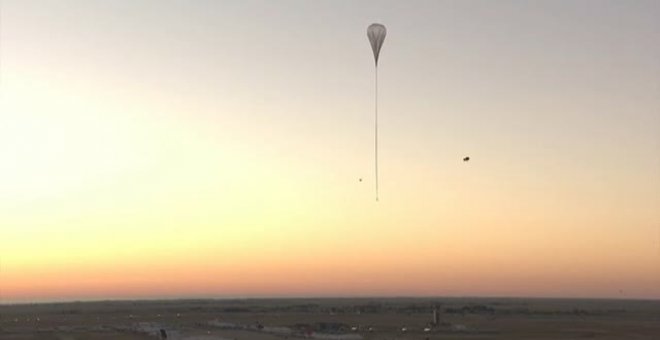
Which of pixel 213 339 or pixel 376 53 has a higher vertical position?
pixel 376 53

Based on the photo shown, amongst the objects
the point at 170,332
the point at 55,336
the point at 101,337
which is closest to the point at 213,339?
the point at 170,332

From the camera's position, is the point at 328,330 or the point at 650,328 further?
the point at 650,328

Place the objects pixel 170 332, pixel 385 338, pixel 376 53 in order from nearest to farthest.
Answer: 1. pixel 376 53
2. pixel 385 338
3. pixel 170 332

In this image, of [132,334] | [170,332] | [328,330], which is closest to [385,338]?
[328,330]

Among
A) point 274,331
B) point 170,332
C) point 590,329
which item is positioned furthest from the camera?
point 590,329

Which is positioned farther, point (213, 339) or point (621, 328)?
point (621, 328)

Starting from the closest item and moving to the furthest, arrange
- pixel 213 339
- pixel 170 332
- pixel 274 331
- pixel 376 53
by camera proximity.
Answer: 1. pixel 376 53
2. pixel 213 339
3. pixel 170 332
4. pixel 274 331

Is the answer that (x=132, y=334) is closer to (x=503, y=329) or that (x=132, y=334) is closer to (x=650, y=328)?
(x=503, y=329)

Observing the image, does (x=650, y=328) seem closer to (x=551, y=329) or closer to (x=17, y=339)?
(x=551, y=329)

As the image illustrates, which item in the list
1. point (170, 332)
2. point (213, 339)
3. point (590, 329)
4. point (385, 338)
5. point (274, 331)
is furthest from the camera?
point (590, 329)
